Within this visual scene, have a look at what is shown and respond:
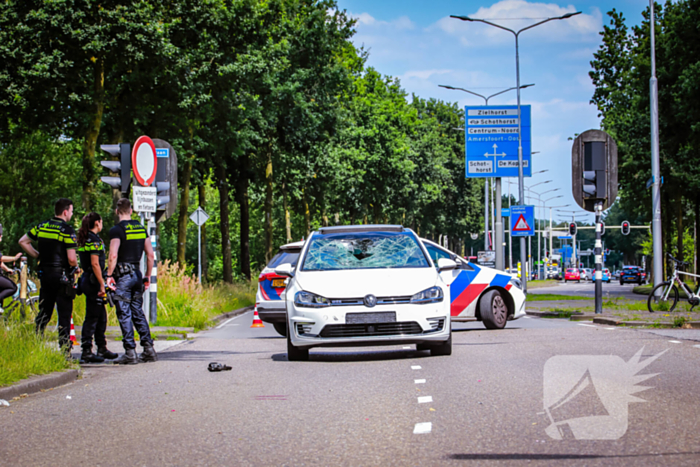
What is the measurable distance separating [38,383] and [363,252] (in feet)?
14.6

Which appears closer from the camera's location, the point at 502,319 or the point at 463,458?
the point at 463,458

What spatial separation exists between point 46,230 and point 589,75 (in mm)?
39518

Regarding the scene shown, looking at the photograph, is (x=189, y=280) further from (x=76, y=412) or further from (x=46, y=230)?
(x=76, y=412)

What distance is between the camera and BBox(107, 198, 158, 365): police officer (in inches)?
454

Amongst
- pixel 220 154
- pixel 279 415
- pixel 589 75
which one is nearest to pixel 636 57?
pixel 589 75

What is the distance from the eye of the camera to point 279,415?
7.41m

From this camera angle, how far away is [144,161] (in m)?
15.7

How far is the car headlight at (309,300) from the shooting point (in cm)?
1086

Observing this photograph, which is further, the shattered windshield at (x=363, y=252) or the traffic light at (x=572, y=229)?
the traffic light at (x=572, y=229)

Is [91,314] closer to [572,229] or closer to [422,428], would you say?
[422,428]

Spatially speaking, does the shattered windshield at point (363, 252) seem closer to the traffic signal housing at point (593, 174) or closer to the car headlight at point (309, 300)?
the car headlight at point (309, 300)

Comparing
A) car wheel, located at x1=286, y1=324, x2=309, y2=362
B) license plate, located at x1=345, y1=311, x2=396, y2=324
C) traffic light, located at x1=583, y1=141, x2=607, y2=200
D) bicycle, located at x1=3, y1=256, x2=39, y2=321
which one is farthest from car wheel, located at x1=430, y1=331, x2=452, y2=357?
traffic light, located at x1=583, y1=141, x2=607, y2=200

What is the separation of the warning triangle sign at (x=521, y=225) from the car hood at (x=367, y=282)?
799 inches

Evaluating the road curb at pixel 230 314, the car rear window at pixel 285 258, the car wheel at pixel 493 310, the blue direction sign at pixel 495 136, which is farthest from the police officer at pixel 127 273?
the blue direction sign at pixel 495 136
